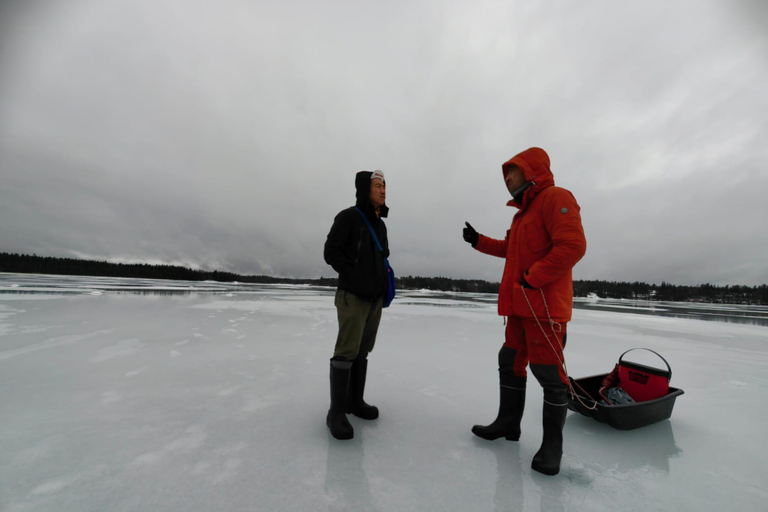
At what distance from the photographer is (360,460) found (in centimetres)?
189

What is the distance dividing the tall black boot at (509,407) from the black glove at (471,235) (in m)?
0.91

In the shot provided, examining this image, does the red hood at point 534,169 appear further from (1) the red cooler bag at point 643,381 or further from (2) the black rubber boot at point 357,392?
(2) the black rubber boot at point 357,392

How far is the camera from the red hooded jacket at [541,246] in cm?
178

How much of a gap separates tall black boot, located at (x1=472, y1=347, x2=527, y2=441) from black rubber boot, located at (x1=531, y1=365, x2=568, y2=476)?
0.29m

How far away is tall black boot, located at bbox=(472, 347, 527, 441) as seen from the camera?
7.16ft

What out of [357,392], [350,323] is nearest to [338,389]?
[357,392]

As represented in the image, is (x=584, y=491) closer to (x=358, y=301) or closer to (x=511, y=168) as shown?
(x=358, y=301)

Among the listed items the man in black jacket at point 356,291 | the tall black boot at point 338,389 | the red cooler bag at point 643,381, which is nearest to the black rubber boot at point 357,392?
the man in black jacket at point 356,291

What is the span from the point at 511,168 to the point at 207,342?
16.4 ft

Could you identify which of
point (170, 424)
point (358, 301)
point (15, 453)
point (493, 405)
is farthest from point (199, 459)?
point (493, 405)

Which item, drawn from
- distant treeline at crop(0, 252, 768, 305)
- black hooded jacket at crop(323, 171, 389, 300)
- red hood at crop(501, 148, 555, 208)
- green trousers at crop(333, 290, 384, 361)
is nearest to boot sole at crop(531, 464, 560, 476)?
green trousers at crop(333, 290, 384, 361)

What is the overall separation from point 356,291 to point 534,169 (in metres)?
1.46

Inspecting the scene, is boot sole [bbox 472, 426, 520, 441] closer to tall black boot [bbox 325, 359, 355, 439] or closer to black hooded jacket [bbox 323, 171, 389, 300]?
tall black boot [bbox 325, 359, 355, 439]

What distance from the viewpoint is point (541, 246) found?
1969 mm
